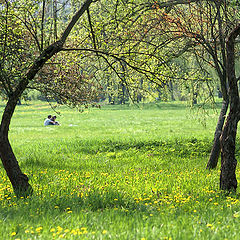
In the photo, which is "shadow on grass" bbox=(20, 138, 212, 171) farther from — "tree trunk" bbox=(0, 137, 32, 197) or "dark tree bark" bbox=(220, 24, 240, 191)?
"dark tree bark" bbox=(220, 24, 240, 191)

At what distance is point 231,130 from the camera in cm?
646

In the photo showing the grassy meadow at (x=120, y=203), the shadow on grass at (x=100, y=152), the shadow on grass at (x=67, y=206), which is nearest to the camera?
the grassy meadow at (x=120, y=203)

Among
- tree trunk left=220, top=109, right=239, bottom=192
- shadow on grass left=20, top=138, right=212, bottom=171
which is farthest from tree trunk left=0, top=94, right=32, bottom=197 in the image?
tree trunk left=220, top=109, right=239, bottom=192

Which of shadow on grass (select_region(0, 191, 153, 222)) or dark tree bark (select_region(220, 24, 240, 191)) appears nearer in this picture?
shadow on grass (select_region(0, 191, 153, 222))

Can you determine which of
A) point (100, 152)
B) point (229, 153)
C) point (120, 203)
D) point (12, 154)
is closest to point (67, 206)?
point (120, 203)

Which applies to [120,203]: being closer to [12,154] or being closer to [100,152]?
[12,154]

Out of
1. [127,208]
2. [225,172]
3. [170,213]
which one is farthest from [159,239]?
[225,172]

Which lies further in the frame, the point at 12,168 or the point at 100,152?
the point at 100,152

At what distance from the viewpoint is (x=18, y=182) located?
6418 mm

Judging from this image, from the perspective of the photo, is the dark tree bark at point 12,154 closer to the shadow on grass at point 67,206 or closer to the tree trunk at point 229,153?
the shadow on grass at point 67,206

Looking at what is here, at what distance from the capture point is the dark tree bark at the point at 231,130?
21.1 feet

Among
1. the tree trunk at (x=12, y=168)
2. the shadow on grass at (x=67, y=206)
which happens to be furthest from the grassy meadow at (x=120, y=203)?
the tree trunk at (x=12, y=168)

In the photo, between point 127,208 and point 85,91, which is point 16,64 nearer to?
point 85,91

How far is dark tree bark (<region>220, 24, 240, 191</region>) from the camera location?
6.42 metres
